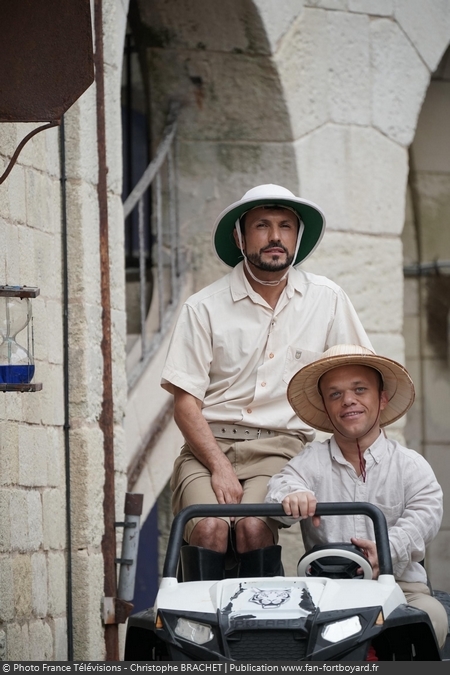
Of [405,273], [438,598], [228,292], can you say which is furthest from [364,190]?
[438,598]

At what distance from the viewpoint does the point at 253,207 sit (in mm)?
4398

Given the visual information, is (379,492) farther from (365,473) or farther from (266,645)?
(266,645)

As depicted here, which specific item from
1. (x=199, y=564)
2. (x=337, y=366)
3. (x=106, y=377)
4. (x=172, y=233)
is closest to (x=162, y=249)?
(x=172, y=233)

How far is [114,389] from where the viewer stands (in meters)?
6.00

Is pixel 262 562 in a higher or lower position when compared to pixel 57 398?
lower

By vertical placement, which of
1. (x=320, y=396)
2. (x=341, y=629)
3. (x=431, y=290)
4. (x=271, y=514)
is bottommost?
(x=341, y=629)

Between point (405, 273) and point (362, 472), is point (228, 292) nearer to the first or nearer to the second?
point (362, 472)

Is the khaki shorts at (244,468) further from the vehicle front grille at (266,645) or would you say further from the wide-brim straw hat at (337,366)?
the vehicle front grille at (266,645)

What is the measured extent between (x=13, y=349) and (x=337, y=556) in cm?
119

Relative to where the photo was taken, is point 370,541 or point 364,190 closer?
point 370,541

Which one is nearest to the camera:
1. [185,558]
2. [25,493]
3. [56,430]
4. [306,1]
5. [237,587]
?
[237,587]

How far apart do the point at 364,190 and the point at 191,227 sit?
3.58ft

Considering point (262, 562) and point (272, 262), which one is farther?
point (272, 262)

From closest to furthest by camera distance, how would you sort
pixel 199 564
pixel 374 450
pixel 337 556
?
pixel 337 556
pixel 199 564
pixel 374 450
